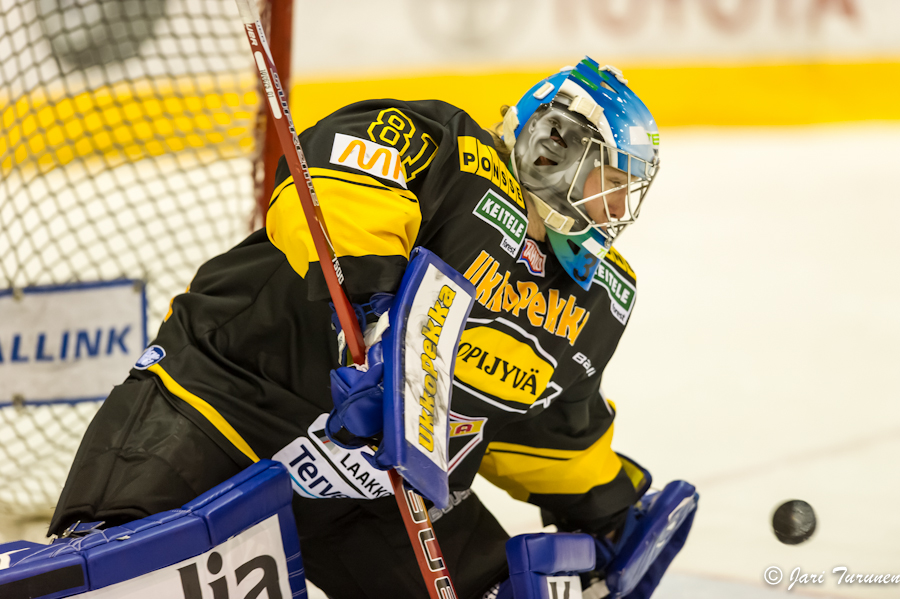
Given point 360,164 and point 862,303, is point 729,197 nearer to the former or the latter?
point 862,303

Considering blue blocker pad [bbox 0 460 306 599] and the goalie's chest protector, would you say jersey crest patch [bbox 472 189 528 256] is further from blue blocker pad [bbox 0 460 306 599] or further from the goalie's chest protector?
blue blocker pad [bbox 0 460 306 599]

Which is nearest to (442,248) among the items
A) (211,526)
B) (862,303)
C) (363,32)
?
(211,526)

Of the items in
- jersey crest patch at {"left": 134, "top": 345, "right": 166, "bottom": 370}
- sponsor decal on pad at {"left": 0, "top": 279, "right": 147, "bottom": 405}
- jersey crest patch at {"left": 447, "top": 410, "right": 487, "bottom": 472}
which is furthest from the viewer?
sponsor decal on pad at {"left": 0, "top": 279, "right": 147, "bottom": 405}

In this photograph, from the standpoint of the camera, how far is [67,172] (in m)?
2.62

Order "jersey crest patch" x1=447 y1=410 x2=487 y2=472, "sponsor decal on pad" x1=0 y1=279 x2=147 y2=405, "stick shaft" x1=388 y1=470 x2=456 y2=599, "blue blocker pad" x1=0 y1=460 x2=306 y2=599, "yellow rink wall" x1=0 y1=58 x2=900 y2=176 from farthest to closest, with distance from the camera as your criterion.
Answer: "yellow rink wall" x1=0 y1=58 x2=900 y2=176 → "sponsor decal on pad" x1=0 y1=279 x2=147 y2=405 → "jersey crest patch" x1=447 y1=410 x2=487 y2=472 → "stick shaft" x1=388 y1=470 x2=456 y2=599 → "blue blocker pad" x1=0 y1=460 x2=306 y2=599

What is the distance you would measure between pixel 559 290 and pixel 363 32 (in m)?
4.23

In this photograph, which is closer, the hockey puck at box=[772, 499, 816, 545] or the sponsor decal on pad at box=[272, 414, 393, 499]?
the sponsor decal on pad at box=[272, 414, 393, 499]

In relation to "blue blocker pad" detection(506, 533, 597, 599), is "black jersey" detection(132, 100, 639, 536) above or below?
above

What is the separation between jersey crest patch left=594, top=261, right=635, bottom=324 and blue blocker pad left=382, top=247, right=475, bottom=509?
449 millimetres

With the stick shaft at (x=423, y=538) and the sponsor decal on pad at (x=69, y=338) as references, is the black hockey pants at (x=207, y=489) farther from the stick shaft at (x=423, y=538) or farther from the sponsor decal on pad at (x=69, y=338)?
the sponsor decal on pad at (x=69, y=338)

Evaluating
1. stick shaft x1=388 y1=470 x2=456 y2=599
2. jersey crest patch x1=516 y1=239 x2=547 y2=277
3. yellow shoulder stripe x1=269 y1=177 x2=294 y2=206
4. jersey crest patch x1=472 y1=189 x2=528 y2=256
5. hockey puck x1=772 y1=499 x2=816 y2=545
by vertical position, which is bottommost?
hockey puck x1=772 y1=499 x2=816 y2=545

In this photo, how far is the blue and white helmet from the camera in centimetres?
158

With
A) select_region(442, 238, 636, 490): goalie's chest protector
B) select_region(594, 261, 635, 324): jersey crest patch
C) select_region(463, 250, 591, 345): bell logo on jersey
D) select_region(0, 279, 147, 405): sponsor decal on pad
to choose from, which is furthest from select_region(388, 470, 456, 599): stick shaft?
select_region(0, 279, 147, 405): sponsor decal on pad

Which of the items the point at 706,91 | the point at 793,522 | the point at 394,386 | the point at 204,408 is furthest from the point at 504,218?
the point at 706,91
